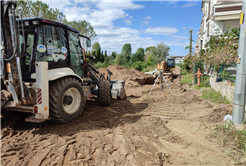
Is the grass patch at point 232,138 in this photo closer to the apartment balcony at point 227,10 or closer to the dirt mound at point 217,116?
the dirt mound at point 217,116

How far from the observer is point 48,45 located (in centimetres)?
462

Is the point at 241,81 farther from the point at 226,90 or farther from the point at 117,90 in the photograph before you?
the point at 117,90

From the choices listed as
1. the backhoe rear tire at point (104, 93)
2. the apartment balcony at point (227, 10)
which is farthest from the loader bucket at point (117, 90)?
the apartment balcony at point (227, 10)

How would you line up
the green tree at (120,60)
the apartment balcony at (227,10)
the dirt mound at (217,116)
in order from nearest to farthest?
the dirt mound at (217,116), the apartment balcony at (227,10), the green tree at (120,60)

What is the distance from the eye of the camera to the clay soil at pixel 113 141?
3.18m

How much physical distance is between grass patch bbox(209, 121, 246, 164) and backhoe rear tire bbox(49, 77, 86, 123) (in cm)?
340

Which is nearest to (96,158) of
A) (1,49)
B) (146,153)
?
(146,153)

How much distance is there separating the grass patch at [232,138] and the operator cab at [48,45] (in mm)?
4231

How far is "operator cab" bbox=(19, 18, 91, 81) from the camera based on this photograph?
441 cm

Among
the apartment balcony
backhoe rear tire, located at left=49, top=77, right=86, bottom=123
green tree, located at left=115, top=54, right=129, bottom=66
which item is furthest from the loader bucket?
green tree, located at left=115, top=54, right=129, bottom=66

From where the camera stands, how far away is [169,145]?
385 cm

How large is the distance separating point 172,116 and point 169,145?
2.13 m

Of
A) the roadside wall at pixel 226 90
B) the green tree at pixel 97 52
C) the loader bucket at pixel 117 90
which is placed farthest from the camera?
the green tree at pixel 97 52

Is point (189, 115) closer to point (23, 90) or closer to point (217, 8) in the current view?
point (23, 90)
